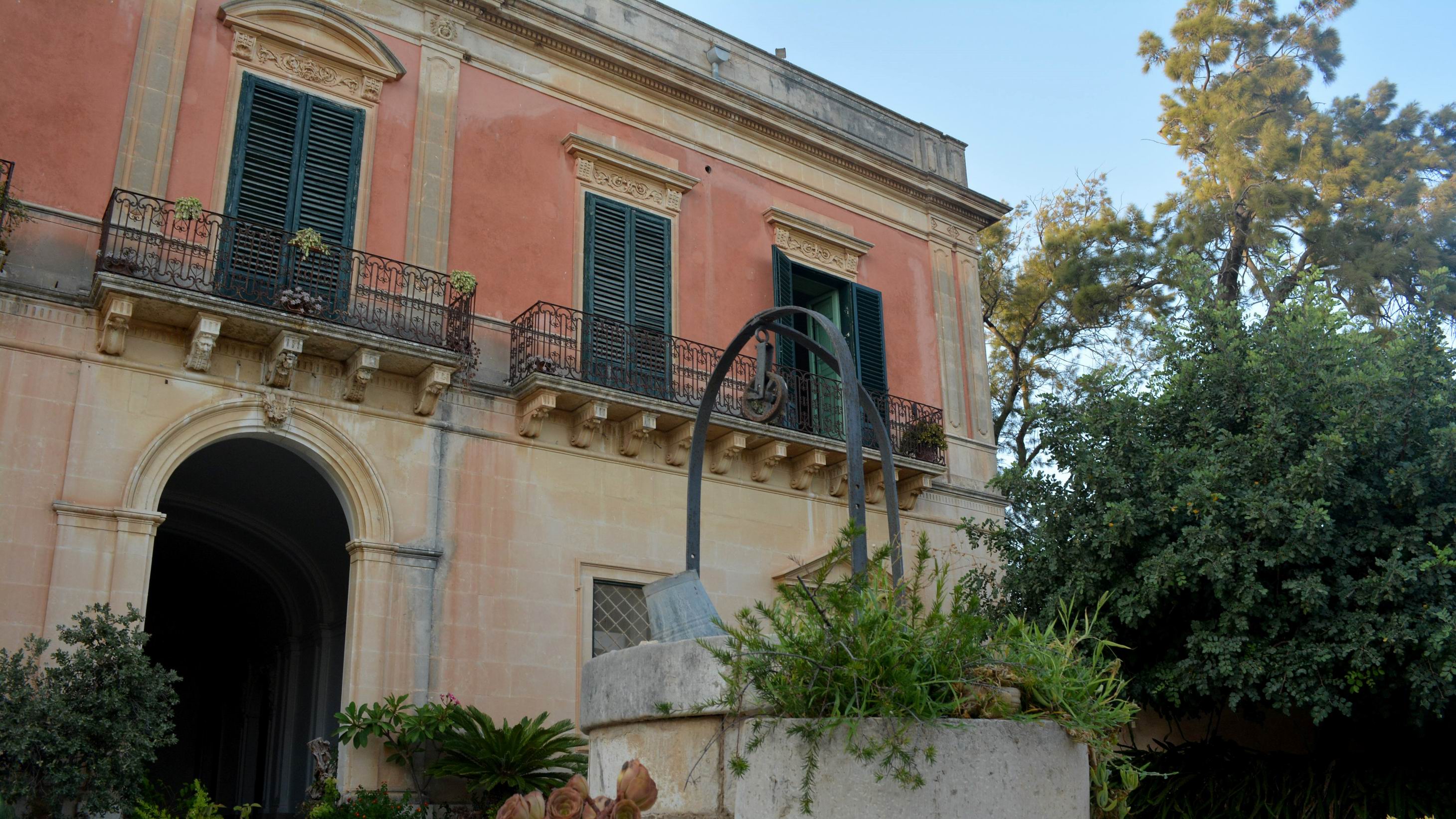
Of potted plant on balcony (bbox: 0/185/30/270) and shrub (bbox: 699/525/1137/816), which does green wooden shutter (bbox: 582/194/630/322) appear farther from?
shrub (bbox: 699/525/1137/816)

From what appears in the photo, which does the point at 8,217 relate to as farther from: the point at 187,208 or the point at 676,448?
the point at 676,448

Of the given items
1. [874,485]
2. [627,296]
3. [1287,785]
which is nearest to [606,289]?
[627,296]

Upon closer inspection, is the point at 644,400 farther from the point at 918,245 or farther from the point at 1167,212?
the point at 1167,212

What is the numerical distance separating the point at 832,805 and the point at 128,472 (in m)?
8.41

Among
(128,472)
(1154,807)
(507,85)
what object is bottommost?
(1154,807)

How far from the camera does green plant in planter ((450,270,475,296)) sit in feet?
39.7

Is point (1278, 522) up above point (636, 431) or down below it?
below

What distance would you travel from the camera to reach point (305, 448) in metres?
11.3

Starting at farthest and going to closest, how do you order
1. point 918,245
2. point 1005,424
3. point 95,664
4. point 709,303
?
point 1005,424 < point 918,245 < point 709,303 < point 95,664

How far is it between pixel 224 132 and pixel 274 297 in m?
2.02

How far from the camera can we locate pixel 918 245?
58.6 ft

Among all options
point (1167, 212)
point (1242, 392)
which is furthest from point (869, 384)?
point (1167, 212)

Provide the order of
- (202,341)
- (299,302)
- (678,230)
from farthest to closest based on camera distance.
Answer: (678,230) → (299,302) → (202,341)

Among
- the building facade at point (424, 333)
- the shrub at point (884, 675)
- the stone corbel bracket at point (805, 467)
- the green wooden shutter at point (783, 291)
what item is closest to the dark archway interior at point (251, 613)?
the building facade at point (424, 333)
